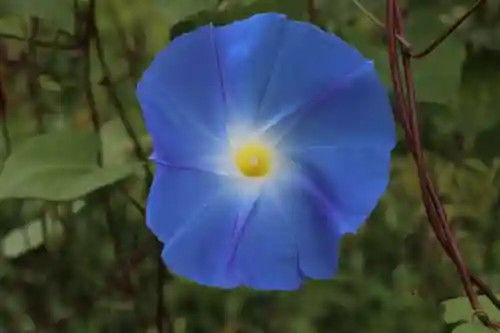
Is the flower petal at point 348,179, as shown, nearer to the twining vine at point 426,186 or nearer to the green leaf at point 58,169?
the twining vine at point 426,186

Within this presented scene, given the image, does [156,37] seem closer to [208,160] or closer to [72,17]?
[72,17]

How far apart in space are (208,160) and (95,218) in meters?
0.89

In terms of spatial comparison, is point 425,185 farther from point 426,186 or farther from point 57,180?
point 57,180

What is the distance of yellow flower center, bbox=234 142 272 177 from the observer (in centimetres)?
66

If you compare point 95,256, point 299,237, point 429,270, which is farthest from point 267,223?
point 95,256

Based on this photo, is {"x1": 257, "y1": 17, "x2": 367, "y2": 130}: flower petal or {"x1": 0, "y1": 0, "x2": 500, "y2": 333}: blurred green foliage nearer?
{"x1": 257, "y1": 17, "x2": 367, "y2": 130}: flower petal

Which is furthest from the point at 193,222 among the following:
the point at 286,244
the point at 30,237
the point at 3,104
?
the point at 30,237

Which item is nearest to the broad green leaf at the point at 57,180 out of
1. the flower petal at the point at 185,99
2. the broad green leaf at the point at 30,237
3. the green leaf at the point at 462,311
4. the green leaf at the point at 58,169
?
the green leaf at the point at 58,169

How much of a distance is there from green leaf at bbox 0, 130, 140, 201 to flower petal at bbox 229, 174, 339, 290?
0.47 feet

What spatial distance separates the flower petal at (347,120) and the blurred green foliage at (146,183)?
0.14m

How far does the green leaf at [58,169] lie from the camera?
2.44 feet

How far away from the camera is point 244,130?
0.66 meters

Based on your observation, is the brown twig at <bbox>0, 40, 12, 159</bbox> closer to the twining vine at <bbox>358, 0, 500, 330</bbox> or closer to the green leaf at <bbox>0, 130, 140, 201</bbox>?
the green leaf at <bbox>0, 130, 140, 201</bbox>

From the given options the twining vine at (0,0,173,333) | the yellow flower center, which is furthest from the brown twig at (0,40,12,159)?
the yellow flower center
